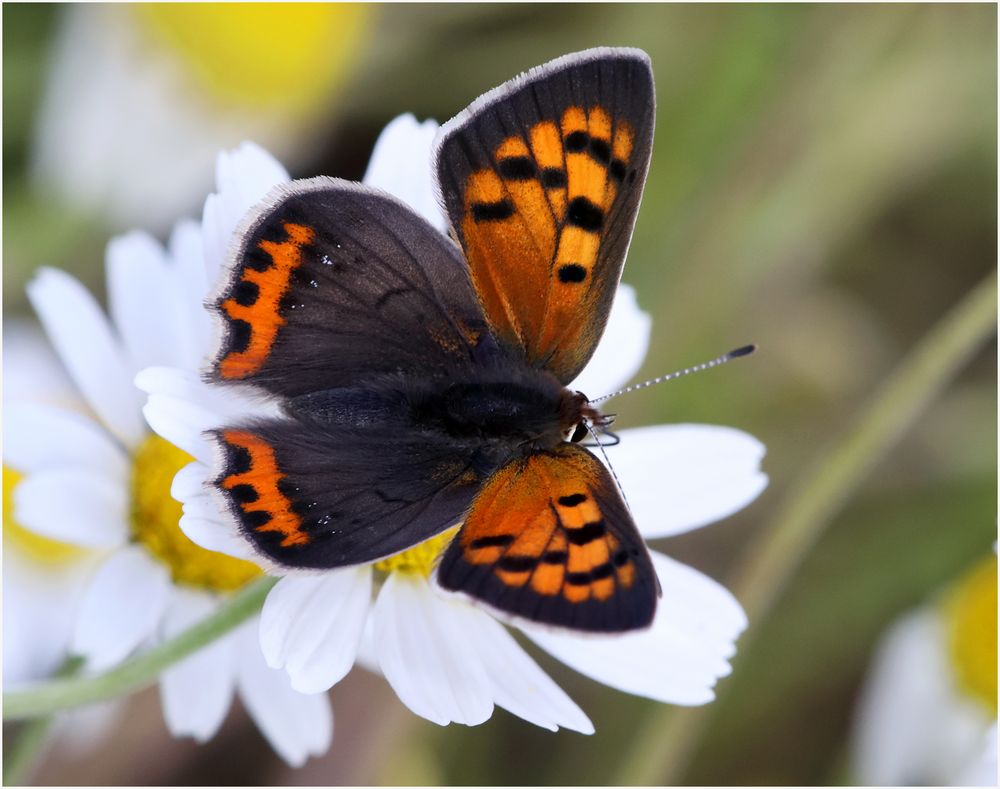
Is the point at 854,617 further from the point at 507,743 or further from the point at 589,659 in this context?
the point at 589,659

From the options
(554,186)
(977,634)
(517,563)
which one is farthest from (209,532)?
(977,634)

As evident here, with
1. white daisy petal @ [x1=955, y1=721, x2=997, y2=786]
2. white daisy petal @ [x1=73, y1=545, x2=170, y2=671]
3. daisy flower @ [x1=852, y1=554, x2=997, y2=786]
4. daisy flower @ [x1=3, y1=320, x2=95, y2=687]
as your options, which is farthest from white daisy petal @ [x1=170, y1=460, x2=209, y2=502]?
daisy flower @ [x1=852, y1=554, x2=997, y2=786]

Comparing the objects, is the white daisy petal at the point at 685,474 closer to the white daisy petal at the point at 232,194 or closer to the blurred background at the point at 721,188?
the white daisy petal at the point at 232,194

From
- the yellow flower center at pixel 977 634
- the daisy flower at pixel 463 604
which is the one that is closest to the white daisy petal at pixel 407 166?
the daisy flower at pixel 463 604

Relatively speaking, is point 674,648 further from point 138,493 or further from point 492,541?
point 138,493

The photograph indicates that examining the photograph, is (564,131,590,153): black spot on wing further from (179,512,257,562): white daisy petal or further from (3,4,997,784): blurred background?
(3,4,997,784): blurred background
